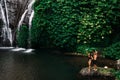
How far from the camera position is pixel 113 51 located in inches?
1136

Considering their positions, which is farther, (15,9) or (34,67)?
(15,9)

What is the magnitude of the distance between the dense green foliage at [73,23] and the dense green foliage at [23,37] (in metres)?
1.08

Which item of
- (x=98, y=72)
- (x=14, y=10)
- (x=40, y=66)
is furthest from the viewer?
(x=14, y=10)

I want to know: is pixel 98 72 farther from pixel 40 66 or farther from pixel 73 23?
pixel 73 23

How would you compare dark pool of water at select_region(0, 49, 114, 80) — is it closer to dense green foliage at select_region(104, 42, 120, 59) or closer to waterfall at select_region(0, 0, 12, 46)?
dense green foliage at select_region(104, 42, 120, 59)

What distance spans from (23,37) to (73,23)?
7388 millimetres

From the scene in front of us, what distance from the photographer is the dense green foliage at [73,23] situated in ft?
99.0

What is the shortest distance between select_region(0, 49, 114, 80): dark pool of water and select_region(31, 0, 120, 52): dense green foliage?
3.16 meters

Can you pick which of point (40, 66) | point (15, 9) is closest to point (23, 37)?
point (15, 9)

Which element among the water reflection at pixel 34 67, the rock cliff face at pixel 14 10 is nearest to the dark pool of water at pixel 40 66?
the water reflection at pixel 34 67

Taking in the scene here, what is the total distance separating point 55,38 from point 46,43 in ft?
6.04

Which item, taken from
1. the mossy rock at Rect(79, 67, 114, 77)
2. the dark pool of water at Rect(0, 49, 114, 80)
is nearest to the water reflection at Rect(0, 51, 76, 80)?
the dark pool of water at Rect(0, 49, 114, 80)

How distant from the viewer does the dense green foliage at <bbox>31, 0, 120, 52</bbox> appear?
3019cm

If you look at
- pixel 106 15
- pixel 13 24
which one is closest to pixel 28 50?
pixel 13 24
